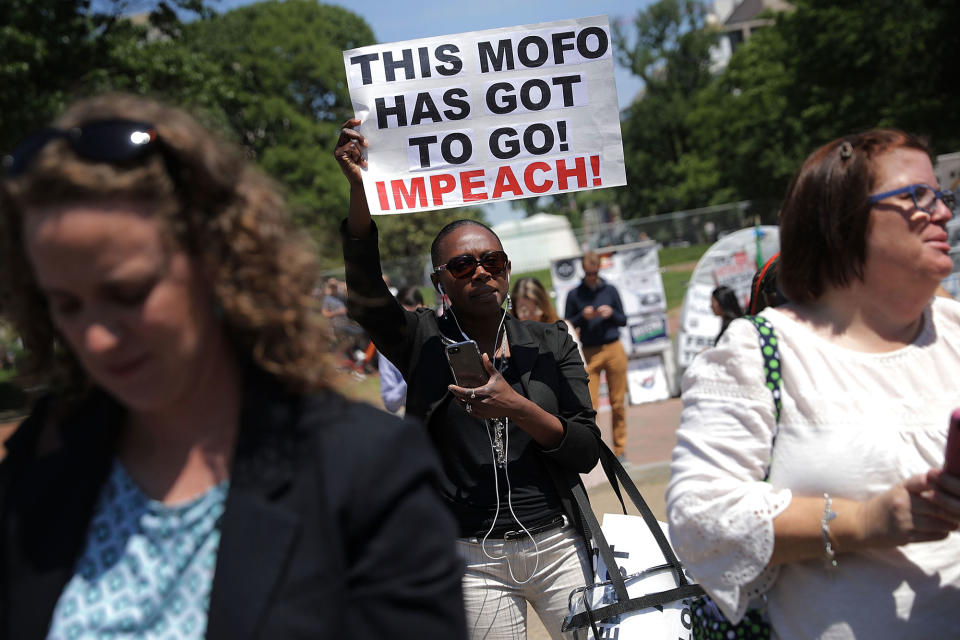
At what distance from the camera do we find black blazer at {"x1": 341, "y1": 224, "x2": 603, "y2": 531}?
9.88 ft

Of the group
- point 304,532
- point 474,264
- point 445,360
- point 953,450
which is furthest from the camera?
point 474,264

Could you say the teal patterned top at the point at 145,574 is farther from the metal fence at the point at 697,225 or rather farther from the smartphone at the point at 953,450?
the metal fence at the point at 697,225

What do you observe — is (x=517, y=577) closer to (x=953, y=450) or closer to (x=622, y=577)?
(x=622, y=577)

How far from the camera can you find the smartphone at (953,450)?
5.37 feet

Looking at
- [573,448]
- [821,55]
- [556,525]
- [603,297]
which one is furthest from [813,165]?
[821,55]

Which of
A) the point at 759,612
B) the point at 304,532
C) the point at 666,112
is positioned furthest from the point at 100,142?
the point at 666,112

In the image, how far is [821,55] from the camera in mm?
26297

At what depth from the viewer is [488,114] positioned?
12.0 ft

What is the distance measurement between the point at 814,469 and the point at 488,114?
2256mm

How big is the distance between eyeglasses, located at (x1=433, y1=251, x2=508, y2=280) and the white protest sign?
0.48 m

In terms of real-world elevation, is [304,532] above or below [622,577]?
above

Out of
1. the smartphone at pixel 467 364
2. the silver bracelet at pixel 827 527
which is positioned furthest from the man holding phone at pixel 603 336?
the silver bracelet at pixel 827 527

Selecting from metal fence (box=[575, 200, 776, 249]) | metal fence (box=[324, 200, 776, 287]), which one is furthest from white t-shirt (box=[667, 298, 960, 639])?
A: metal fence (box=[575, 200, 776, 249])

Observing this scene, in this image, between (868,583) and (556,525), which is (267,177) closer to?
(868,583)
